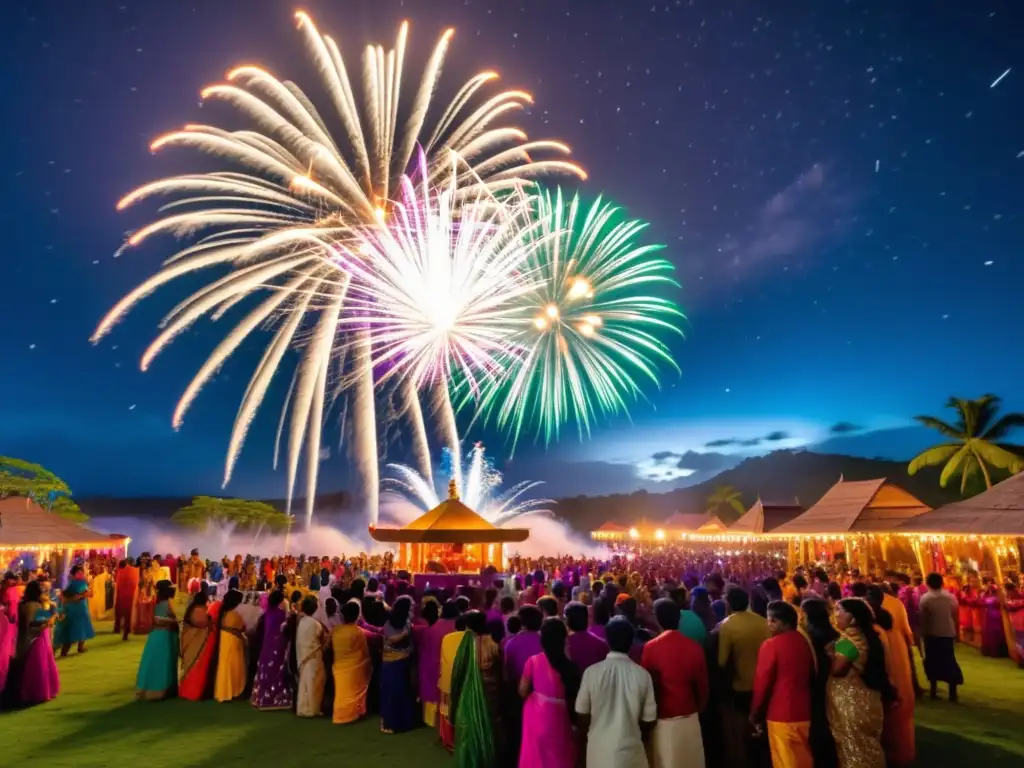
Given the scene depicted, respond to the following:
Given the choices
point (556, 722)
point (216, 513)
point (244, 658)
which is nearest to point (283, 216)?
point (244, 658)

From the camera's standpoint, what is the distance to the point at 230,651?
9.28 meters

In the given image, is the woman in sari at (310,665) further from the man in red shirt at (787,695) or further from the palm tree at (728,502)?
the palm tree at (728,502)

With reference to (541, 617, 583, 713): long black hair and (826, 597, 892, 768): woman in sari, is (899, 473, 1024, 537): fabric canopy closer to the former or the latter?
(826, 597, 892, 768): woman in sari

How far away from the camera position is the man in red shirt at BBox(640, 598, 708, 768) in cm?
509

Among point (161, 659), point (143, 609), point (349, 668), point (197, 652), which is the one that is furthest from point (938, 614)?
point (143, 609)

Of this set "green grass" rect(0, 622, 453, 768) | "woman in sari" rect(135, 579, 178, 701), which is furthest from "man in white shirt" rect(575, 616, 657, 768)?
"woman in sari" rect(135, 579, 178, 701)

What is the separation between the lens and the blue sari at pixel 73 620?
12.9m

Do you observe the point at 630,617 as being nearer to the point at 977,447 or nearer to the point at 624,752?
the point at 624,752

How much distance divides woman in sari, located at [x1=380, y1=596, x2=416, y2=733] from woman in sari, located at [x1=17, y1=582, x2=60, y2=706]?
4.66 meters

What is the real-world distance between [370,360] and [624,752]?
19.0m

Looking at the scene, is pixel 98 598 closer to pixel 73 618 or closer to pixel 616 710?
pixel 73 618

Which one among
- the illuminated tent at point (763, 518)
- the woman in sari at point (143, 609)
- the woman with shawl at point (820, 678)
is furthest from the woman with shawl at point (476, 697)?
the illuminated tent at point (763, 518)

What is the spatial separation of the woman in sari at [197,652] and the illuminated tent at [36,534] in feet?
39.4

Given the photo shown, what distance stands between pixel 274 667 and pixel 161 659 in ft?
5.75
